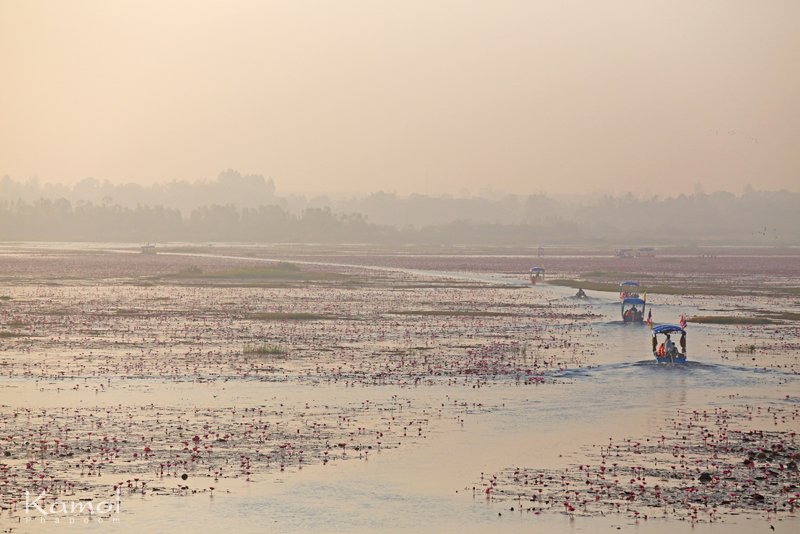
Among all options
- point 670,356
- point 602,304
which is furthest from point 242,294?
point 670,356

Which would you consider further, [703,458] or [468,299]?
[468,299]

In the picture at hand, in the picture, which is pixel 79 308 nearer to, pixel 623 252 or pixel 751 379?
pixel 751 379

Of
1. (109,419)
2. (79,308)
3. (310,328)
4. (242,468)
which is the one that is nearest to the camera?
(242,468)

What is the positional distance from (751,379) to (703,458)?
49.9 ft

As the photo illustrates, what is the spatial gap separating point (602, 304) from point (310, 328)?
97.3 ft

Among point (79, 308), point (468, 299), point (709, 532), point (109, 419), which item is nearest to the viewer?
point (709, 532)

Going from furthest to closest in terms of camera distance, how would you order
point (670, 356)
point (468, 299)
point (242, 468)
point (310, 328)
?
point (468, 299)
point (310, 328)
point (670, 356)
point (242, 468)

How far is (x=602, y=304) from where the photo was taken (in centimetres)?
8194

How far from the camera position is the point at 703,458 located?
90.3 ft

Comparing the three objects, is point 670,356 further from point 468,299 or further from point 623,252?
point 623,252

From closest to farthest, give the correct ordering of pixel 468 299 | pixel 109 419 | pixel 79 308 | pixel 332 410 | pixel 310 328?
pixel 109 419
pixel 332 410
pixel 310 328
pixel 79 308
pixel 468 299

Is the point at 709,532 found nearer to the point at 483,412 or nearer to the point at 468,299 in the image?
the point at 483,412

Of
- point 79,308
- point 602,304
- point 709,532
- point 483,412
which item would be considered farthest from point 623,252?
point 709,532

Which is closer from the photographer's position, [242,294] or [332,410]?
[332,410]
